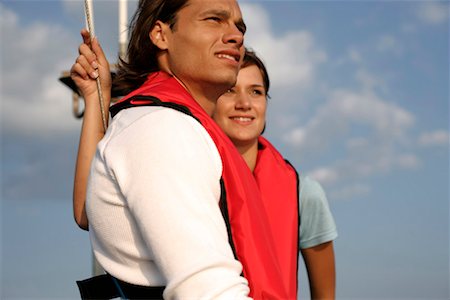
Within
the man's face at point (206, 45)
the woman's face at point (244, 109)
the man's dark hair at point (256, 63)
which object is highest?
the man's dark hair at point (256, 63)

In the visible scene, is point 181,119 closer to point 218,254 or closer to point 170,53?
point 218,254

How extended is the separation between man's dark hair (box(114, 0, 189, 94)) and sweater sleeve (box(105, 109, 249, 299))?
3.14ft

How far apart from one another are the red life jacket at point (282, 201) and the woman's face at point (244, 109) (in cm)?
20

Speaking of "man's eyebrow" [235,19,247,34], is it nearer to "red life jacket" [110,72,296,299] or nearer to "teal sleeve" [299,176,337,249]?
"red life jacket" [110,72,296,299]

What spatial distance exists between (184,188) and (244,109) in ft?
8.92

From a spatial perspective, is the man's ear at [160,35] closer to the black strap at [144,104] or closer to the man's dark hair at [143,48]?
the man's dark hair at [143,48]

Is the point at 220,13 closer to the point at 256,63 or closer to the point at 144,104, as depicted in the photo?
the point at 144,104

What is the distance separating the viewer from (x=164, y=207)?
178cm

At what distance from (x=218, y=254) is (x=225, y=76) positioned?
0.99m

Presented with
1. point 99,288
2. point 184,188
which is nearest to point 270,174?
point 99,288

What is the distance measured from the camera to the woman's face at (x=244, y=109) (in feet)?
14.4

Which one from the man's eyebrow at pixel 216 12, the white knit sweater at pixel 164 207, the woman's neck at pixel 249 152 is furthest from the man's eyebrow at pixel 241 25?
the woman's neck at pixel 249 152

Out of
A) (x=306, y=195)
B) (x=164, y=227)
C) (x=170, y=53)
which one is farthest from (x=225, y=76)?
(x=306, y=195)

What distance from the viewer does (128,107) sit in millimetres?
2238
